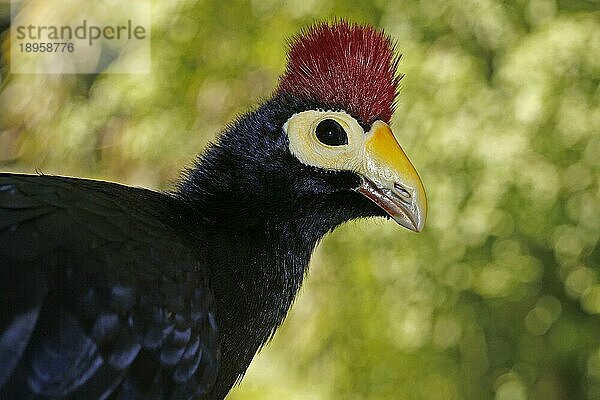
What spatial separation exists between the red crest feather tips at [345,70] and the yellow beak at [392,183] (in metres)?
0.05

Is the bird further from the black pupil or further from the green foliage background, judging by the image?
the green foliage background

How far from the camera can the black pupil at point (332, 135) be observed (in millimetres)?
1034

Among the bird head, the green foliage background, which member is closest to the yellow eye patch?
the bird head

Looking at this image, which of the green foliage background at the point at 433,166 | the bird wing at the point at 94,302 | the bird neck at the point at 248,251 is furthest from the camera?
the green foliage background at the point at 433,166

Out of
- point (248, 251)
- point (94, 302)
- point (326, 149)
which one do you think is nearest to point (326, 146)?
point (326, 149)

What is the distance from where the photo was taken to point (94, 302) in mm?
856

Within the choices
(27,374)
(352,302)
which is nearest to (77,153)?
(352,302)

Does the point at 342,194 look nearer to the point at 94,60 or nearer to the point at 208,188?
the point at 208,188

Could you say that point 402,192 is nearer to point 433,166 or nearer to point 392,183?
point 392,183

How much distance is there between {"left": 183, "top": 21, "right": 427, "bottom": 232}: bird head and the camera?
1.03 meters

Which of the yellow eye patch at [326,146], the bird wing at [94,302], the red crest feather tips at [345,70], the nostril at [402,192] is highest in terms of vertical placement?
the red crest feather tips at [345,70]

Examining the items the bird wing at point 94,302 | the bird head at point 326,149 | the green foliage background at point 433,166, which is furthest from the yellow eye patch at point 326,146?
the green foliage background at point 433,166

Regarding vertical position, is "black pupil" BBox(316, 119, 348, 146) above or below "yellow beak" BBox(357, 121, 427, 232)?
above

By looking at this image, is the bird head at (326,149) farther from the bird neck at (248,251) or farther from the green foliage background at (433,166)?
the green foliage background at (433,166)
